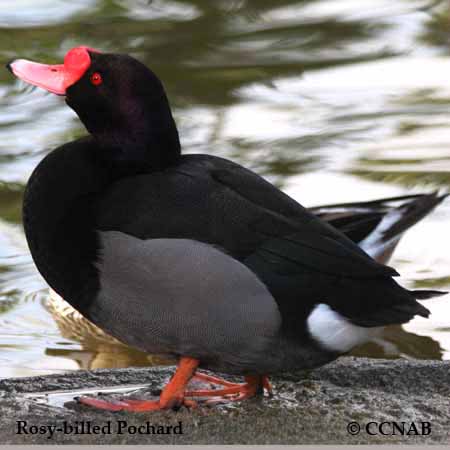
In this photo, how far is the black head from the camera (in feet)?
14.3

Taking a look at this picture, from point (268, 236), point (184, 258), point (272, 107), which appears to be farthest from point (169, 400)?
point (272, 107)

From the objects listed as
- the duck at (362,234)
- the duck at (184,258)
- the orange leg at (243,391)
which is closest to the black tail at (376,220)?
the duck at (362,234)

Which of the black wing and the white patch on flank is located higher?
the black wing

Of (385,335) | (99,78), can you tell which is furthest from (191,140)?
(99,78)

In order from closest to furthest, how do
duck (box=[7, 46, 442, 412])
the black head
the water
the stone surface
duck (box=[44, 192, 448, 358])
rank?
the stone surface
duck (box=[7, 46, 442, 412])
the black head
duck (box=[44, 192, 448, 358])
the water

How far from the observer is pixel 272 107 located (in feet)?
30.5

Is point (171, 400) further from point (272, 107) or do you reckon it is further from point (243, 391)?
point (272, 107)

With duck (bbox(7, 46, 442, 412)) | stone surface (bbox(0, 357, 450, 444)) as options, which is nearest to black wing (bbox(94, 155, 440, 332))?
duck (bbox(7, 46, 442, 412))

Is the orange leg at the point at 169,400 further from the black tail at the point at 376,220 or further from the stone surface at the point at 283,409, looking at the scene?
the black tail at the point at 376,220

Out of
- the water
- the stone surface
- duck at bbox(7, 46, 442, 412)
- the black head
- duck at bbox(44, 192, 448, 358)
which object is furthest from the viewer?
the water

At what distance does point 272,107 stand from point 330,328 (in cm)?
528

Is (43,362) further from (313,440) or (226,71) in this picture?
(226,71)

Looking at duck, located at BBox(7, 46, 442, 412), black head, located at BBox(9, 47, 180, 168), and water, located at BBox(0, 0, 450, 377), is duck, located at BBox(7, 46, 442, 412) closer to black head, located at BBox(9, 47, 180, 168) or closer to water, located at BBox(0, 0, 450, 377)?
black head, located at BBox(9, 47, 180, 168)

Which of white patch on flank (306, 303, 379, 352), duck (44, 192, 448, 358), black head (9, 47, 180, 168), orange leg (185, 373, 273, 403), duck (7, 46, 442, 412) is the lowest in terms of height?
duck (44, 192, 448, 358)
